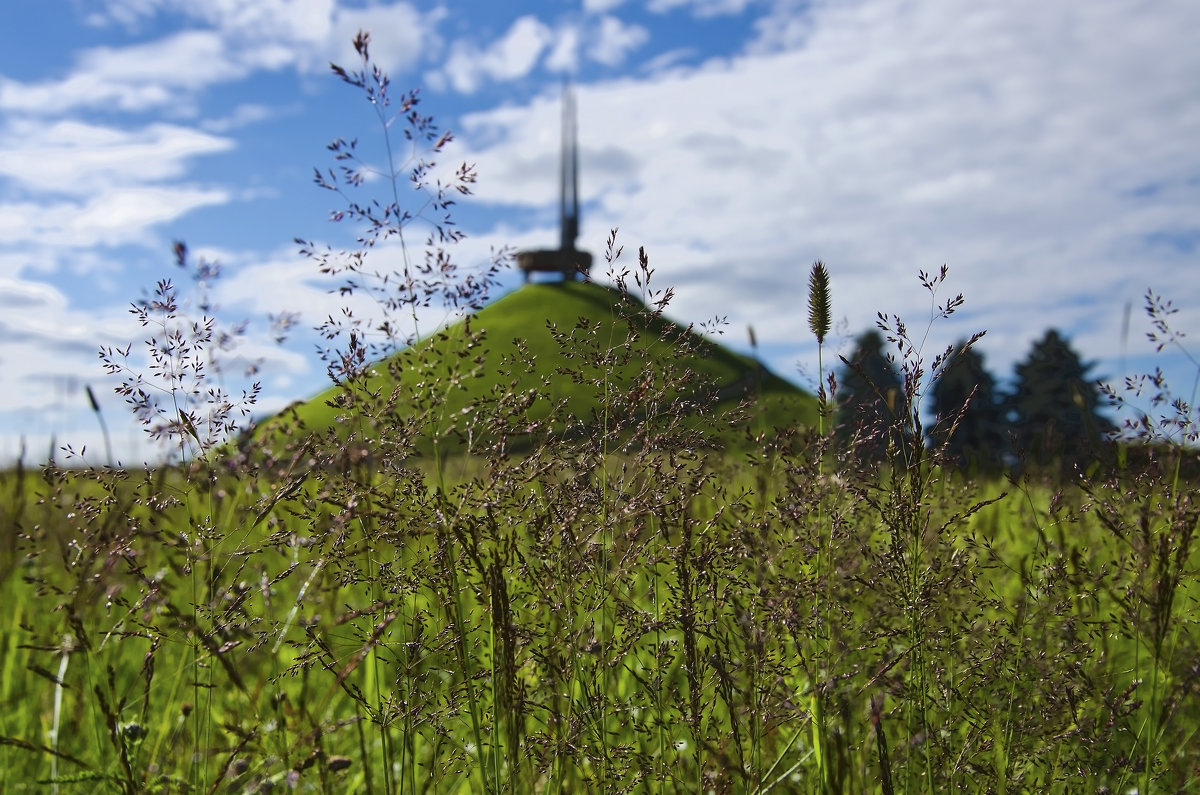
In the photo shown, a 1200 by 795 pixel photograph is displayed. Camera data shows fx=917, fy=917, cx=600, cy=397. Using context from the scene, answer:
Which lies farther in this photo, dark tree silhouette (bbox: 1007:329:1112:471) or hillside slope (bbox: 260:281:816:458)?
dark tree silhouette (bbox: 1007:329:1112:471)

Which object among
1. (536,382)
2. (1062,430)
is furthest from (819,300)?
(1062,430)

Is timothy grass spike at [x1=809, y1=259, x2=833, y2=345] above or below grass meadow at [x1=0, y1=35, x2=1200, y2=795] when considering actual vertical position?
above

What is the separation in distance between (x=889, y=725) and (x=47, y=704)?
3.22 meters

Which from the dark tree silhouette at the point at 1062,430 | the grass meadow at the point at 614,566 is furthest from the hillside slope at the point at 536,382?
the dark tree silhouette at the point at 1062,430

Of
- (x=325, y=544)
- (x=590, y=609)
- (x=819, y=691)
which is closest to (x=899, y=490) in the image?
(x=819, y=691)

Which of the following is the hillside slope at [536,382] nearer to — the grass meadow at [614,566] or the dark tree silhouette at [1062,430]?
the grass meadow at [614,566]

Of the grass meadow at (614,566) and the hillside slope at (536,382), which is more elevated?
the hillside slope at (536,382)

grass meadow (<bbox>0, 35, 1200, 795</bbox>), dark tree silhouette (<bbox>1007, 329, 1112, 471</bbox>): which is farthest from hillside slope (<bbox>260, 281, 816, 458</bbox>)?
dark tree silhouette (<bbox>1007, 329, 1112, 471</bbox>)

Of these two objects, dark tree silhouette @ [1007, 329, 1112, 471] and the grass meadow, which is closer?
the grass meadow

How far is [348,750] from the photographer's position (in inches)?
138

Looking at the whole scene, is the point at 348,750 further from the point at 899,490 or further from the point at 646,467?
the point at 899,490

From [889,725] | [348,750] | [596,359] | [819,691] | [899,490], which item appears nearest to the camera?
[819,691]

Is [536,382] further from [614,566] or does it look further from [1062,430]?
[1062,430]

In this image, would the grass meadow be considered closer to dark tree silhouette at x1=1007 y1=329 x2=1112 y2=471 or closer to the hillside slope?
the hillside slope
